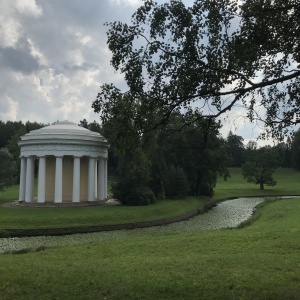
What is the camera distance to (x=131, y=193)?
4491cm

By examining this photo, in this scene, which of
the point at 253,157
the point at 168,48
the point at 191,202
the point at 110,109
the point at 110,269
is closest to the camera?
the point at 168,48

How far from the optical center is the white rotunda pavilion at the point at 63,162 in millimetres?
43719

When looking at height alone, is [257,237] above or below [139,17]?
below

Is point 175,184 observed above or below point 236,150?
below

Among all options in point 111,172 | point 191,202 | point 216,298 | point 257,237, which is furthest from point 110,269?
point 111,172

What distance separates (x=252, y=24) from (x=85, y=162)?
39.6 metres

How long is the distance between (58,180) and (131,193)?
8.14 meters

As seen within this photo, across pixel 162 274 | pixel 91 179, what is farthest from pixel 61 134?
pixel 162 274

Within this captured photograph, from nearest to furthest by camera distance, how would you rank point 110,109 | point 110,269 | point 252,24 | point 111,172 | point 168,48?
point 252,24, point 168,48, point 110,109, point 110,269, point 111,172

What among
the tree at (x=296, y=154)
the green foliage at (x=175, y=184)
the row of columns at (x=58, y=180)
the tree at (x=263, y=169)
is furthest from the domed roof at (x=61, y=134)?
the tree at (x=296, y=154)

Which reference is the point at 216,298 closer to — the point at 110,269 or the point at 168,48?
the point at 110,269

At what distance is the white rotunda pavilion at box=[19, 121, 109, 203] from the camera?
1721 inches

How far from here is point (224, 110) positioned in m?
12.7

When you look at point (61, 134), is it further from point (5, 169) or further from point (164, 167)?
point (164, 167)
